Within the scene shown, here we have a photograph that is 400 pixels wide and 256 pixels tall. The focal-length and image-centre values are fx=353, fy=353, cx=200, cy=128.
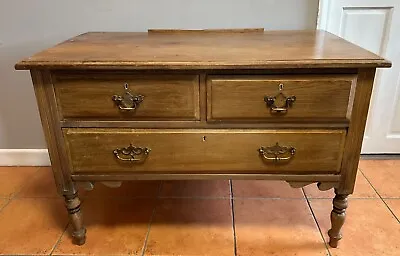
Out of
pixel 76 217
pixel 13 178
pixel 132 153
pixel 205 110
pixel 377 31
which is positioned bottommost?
pixel 13 178

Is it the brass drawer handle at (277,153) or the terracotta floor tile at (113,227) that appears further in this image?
the terracotta floor tile at (113,227)

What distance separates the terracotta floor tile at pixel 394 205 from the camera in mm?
1552

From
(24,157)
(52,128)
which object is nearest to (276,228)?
(52,128)

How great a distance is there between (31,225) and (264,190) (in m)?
1.07

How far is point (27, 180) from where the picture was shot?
6.08 ft

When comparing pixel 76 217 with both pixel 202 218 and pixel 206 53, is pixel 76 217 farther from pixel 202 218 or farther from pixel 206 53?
pixel 206 53

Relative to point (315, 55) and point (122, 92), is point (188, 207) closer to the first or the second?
point (122, 92)

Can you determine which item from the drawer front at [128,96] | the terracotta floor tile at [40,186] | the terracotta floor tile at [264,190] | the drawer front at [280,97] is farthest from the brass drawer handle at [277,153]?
the terracotta floor tile at [40,186]

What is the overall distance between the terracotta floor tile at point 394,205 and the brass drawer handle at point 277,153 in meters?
0.73

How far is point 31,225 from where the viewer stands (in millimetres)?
1519

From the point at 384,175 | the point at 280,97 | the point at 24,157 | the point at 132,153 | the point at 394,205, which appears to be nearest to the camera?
the point at 280,97

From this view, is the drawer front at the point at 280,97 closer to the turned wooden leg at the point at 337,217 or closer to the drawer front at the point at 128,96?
the drawer front at the point at 128,96

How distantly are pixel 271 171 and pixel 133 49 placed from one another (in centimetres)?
63

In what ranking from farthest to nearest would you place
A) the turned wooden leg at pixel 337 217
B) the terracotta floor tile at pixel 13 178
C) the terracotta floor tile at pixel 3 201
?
the terracotta floor tile at pixel 13 178
the terracotta floor tile at pixel 3 201
the turned wooden leg at pixel 337 217
